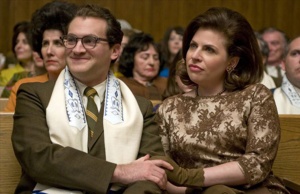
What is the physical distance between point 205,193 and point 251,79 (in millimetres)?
610

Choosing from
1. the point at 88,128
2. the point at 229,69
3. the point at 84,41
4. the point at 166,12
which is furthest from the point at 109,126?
the point at 166,12

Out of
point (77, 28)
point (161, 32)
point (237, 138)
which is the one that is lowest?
point (161, 32)

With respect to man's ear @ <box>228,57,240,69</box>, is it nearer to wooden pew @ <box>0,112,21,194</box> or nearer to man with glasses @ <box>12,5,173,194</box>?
man with glasses @ <box>12,5,173,194</box>

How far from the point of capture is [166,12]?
7.67 m

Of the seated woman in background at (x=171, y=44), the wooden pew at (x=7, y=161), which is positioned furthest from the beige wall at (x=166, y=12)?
the wooden pew at (x=7, y=161)

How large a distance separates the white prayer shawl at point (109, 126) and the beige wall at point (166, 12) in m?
5.15

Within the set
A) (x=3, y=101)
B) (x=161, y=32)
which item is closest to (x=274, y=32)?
(x=161, y=32)

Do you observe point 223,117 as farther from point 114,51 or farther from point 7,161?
point 7,161

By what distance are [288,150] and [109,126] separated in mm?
1022

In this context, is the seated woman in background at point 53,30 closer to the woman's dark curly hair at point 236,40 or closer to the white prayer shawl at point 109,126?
the white prayer shawl at point 109,126

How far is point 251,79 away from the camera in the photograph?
101 inches

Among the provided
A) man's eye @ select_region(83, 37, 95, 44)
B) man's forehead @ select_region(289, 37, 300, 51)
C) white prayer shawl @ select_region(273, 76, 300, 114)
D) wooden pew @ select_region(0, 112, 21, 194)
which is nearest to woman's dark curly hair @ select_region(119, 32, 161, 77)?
man's forehead @ select_region(289, 37, 300, 51)

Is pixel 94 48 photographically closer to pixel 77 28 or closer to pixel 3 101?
pixel 77 28

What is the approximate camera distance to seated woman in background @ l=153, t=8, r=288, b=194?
2.36m
